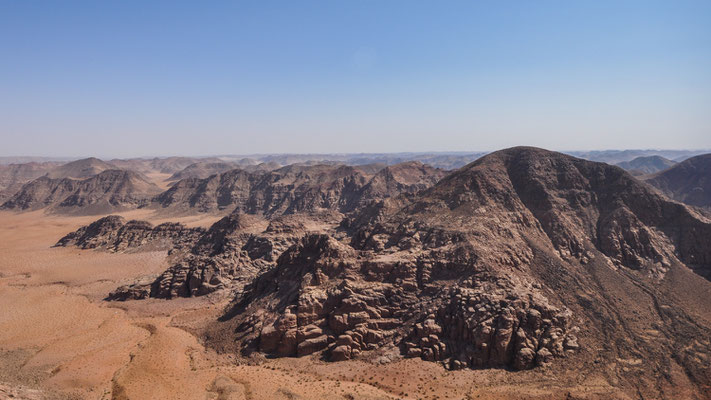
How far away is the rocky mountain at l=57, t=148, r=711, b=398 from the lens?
137 ft

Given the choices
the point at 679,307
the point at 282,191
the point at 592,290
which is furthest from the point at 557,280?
the point at 282,191

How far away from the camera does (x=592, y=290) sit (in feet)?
176

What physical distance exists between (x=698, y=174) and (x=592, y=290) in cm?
16995

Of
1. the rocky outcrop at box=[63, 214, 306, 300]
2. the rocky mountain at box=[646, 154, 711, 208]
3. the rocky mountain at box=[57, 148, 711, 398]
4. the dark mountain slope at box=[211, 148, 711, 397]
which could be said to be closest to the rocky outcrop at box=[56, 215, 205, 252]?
the rocky outcrop at box=[63, 214, 306, 300]

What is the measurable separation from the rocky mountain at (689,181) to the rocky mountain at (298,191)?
10367 cm

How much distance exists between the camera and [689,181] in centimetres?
16425

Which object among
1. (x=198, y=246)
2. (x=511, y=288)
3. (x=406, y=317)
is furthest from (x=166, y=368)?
(x=198, y=246)

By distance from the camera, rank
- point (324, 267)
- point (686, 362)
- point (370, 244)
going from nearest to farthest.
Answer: point (686, 362), point (324, 267), point (370, 244)

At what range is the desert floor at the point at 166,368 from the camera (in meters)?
36.9

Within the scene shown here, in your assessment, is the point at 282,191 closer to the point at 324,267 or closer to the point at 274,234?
the point at 274,234

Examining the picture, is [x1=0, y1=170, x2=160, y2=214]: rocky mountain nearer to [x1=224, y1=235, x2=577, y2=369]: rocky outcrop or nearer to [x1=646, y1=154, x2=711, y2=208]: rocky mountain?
[x1=224, y1=235, x2=577, y2=369]: rocky outcrop

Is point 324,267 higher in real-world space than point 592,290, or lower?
higher

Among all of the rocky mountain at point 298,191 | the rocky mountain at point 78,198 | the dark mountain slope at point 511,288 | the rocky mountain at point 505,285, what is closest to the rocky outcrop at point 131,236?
the rocky mountain at point 505,285

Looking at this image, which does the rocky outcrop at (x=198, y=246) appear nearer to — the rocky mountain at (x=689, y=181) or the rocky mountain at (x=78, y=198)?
the rocky mountain at (x=78, y=198)
